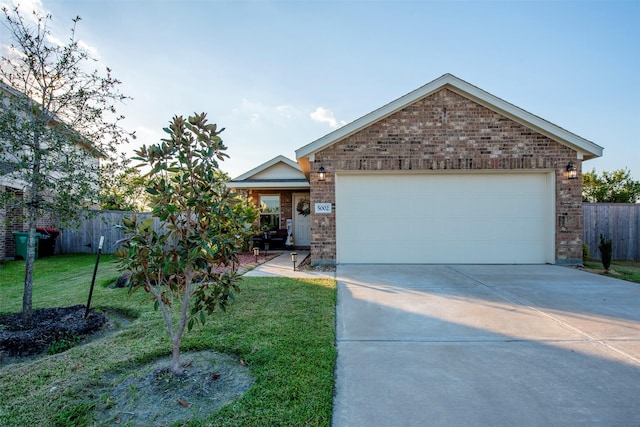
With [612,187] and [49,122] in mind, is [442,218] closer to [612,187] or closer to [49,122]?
[49,122]

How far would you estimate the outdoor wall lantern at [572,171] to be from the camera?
7.96 meters

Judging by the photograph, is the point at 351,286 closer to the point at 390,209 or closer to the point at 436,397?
the point at 390,209

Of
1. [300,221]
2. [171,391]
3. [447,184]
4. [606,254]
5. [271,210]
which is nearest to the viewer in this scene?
[171,391]

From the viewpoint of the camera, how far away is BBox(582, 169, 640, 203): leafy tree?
45.5 ft

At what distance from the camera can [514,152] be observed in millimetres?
8078

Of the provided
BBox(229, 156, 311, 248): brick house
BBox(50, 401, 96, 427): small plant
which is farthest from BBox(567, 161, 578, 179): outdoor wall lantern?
BBox(50, 401, 96, 427): small plant

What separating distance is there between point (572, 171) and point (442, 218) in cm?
340

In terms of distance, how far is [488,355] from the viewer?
10.1 feet

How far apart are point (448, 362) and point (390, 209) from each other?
570 cm

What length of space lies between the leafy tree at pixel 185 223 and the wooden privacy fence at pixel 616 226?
12.0 meters

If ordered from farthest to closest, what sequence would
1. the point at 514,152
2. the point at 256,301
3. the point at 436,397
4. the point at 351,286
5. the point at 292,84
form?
1. the point at 292,84
2. the point at 514,152
3. the point at 351,286
4. the point at 256,301
5. the point at 436,397

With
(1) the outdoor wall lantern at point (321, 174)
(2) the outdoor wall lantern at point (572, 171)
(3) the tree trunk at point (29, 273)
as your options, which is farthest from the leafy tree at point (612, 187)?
(3) the tree trunk at point (29, 273)

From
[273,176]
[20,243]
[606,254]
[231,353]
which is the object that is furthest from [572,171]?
[20,243]

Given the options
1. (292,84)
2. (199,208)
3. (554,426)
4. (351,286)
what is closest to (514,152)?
(351,286)
